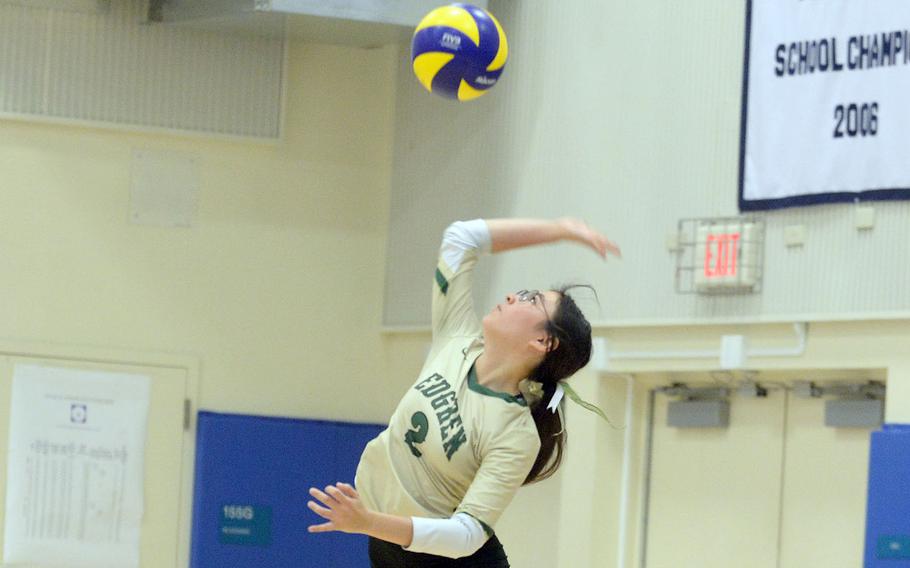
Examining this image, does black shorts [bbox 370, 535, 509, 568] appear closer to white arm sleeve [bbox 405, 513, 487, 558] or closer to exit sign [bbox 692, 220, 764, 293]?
white arm sleeve [bbox 405, 513, 487, 558]

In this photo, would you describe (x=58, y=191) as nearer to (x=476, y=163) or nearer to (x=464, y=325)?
(x=476, y=163)

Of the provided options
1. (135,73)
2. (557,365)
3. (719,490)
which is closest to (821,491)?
(719,490)

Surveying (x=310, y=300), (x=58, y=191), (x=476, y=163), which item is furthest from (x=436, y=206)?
(x=58, y=191)

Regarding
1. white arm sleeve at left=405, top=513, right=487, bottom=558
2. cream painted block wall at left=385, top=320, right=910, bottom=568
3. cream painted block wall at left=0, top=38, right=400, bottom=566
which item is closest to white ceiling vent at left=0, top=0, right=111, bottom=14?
cream painted block wall at left=0, top=38, right=400, bottom=566

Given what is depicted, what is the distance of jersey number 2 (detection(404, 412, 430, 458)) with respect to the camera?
4.07 meters

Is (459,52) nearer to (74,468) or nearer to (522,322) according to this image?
(522,322)

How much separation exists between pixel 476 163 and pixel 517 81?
0.53 m

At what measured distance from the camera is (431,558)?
4141mm

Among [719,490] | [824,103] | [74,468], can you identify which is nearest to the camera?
[824,103]

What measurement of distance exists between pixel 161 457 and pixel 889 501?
431cm

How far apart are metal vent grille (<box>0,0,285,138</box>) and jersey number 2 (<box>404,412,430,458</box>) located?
4.95 meters

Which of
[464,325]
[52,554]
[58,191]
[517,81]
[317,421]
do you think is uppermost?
[517,81]

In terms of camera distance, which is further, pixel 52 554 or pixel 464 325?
pixel 52 554

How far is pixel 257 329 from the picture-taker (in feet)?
28.8
